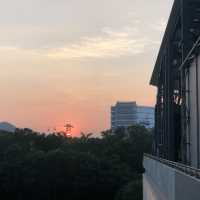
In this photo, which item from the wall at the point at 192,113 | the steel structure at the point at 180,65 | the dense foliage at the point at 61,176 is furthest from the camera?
the dense foliage at the point at 61,176

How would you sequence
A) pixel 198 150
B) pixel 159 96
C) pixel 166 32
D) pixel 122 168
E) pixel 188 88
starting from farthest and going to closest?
pixel 122 168 → pixel 159 96 → pixel 166 32 → pixel 188 88 → pixel 198 150

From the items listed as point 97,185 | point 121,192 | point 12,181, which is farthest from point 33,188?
point 121,192

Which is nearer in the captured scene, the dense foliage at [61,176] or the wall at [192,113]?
the wall at [192,113]

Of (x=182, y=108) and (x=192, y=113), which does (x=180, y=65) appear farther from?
(x=192, y=113)

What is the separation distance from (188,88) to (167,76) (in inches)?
327

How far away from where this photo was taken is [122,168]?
72.6 meters

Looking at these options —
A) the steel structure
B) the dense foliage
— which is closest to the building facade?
the steel structure

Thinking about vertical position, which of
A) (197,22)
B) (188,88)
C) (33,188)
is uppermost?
(197,22)

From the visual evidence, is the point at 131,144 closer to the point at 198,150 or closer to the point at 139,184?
the point at 139,184

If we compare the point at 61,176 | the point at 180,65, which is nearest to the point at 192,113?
the point at 180,65

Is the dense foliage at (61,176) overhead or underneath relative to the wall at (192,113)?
underneath

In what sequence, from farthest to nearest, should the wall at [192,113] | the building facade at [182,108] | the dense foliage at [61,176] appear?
1. the dense foliage at [61,176]
2. the wall at [192,113]
3. the building facade at [182,108]

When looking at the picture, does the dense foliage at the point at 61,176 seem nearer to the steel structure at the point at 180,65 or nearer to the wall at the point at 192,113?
the steel structure at the point at 180,65

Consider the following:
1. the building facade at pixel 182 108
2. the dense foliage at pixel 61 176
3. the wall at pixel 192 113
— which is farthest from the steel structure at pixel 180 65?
the dense foliage at pixel 61 176
